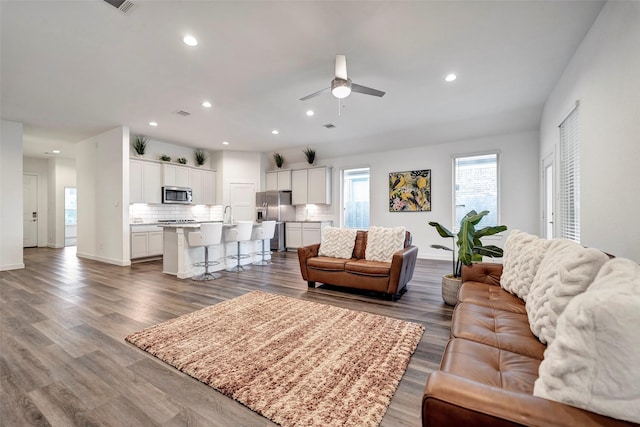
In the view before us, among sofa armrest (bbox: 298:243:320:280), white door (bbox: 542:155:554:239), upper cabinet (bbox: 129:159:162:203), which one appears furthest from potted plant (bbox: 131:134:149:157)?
white door (bbox: 542:155:554:239)

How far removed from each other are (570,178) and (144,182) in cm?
811

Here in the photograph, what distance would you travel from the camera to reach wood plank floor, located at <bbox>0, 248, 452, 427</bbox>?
1.55 metres

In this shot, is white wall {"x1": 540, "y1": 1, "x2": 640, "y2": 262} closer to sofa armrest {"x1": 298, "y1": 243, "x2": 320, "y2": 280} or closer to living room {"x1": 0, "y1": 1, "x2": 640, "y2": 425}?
living room {"x1": 0, "y1": 1, "x2": 640, "y2": 425}

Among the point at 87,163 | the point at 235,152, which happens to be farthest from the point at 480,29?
the point at 87,163

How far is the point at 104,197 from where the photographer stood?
626cm

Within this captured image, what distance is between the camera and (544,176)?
4945 mm

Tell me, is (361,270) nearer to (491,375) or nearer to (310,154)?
(491,375)

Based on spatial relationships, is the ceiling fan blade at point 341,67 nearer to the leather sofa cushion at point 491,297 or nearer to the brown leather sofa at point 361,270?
the brown leather sofa at point 361,270

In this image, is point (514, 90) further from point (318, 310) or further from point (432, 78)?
point (318, 310)

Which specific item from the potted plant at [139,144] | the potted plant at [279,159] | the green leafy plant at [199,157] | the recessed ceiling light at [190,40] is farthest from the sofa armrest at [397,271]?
the green leafy plant at [199,157]

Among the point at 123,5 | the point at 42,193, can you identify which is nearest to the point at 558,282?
the point at 123,5

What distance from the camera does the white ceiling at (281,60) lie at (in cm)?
Result: 254

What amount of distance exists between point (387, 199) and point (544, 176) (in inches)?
127

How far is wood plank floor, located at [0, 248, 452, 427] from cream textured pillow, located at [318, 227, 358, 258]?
56 centimetres
